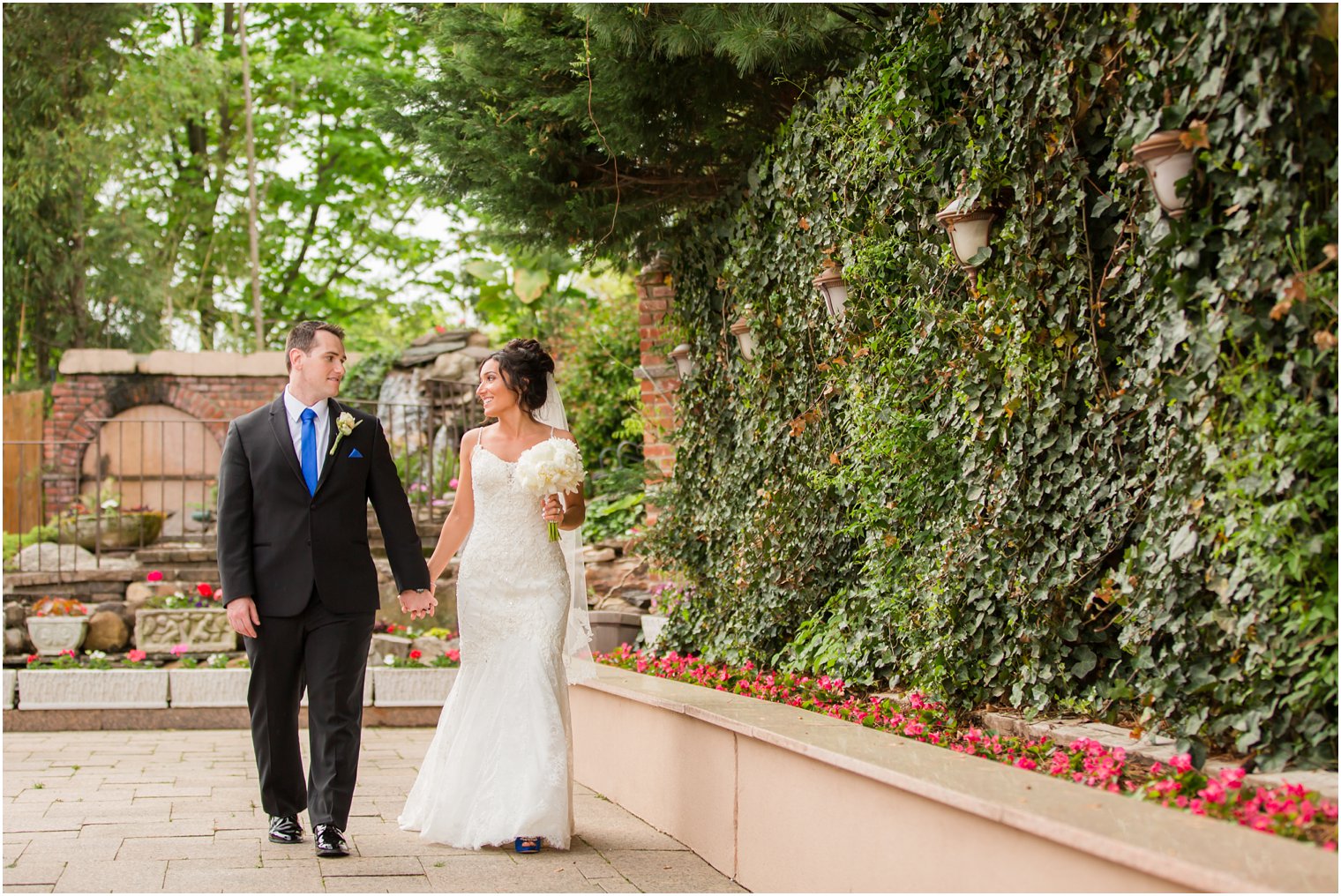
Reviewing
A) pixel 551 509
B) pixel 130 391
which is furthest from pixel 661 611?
pixel 130 391

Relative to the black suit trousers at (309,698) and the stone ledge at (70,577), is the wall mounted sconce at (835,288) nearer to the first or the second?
the black suit trousers at (309,698)

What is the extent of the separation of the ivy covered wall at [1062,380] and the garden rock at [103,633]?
253 inches

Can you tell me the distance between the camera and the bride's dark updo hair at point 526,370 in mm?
5402

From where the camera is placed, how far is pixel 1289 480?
2.88 meters

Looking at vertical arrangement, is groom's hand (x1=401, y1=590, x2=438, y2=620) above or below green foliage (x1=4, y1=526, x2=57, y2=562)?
above

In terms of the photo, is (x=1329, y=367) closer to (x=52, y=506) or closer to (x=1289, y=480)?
(x=1289, y=480)

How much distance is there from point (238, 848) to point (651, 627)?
12.1 feet

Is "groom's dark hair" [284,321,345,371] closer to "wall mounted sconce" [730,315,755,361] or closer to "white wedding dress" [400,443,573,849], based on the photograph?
"white wedding dress" [400,443,573,849]

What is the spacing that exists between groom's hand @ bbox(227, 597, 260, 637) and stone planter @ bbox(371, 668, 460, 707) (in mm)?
4678

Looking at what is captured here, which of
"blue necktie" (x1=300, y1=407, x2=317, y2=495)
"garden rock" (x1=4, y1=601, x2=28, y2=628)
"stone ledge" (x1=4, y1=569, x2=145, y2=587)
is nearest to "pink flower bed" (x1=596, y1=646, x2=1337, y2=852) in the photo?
"blue necktie" (x1=300, y1=407, x2=317, y2=495)

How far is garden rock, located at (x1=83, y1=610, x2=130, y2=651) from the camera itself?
10.6 meters

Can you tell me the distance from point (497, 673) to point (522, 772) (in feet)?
1.38

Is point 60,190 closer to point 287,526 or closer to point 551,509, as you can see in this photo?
point 287,526

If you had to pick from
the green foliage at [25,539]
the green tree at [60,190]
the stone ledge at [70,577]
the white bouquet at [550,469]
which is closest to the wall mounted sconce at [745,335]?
the white bouquet at [550,469]
